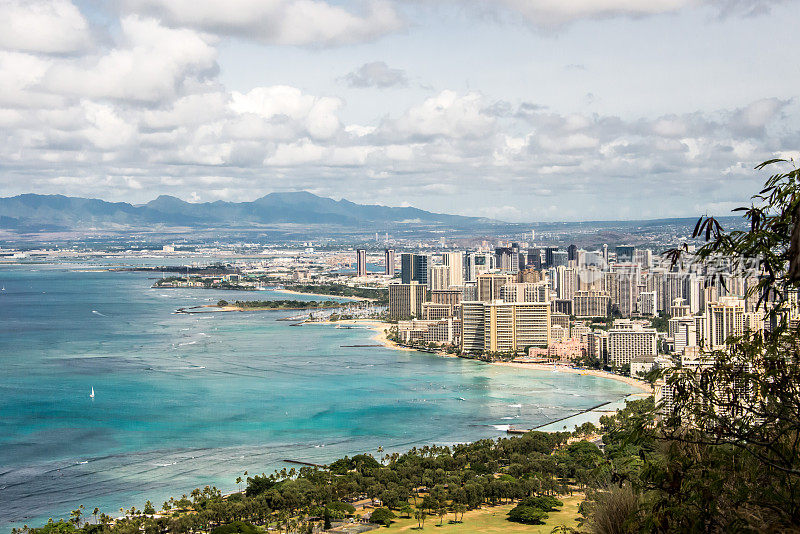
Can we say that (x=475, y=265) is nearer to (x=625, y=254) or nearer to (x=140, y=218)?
(x=625, y=254)

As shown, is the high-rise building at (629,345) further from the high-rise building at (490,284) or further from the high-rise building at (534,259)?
the high-rise building at (534,259)

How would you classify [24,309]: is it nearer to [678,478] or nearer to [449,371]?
[449,371]

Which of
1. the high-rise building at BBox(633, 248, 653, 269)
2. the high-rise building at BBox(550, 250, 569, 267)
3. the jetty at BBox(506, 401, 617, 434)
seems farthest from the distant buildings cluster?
the high-rise building at BBox(550, 250, 569, 267)

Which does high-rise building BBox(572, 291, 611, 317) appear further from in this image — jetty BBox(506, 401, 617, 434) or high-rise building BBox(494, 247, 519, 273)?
jetty BBox(506, 401, 617, 434)

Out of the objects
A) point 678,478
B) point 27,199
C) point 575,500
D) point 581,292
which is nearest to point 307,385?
point 575,500

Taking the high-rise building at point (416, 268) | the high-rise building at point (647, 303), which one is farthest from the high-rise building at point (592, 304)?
the high-rise building at point (416, 268)
